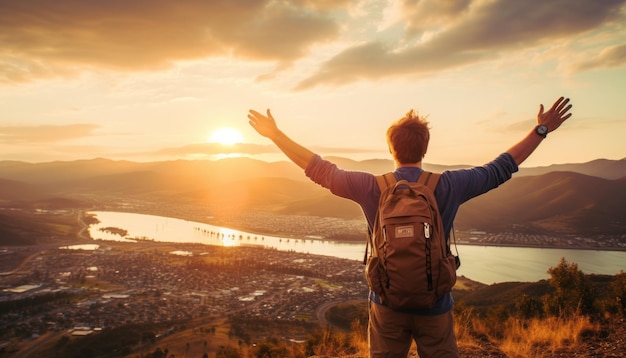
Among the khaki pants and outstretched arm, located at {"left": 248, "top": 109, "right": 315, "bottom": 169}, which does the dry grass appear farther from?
outstretched arm, located at {"left": 248, "top": 109, "right": 315, "bottom": 169}

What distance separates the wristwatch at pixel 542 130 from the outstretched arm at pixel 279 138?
1583 millimetres

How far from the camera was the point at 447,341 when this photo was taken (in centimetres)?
232

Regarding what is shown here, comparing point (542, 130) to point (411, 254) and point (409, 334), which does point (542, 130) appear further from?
point (409, 334)

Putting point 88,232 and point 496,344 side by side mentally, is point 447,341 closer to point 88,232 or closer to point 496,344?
point 496,344

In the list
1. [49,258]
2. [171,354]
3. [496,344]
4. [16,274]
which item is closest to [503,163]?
[496,344]

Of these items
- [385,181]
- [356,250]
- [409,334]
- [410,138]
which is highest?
[410,138]

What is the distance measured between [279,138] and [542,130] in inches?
71.7

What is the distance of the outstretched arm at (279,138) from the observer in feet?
8.55

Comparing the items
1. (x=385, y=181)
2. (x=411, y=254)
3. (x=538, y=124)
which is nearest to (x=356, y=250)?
(x=538, y=124)

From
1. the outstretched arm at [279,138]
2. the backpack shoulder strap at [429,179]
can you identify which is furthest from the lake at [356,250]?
the outstretched arm at [279,138]

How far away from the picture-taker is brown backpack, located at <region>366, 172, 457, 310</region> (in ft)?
7.12

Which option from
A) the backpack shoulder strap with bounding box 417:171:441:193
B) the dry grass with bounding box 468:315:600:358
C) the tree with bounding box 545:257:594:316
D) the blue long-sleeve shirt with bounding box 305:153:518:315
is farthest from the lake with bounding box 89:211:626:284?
the backpack shoulder strap with bounding box 417:171:441:193

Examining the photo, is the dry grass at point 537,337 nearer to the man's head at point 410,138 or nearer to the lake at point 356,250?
the man's head at point 410,138

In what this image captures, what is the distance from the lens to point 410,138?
2.37 m
